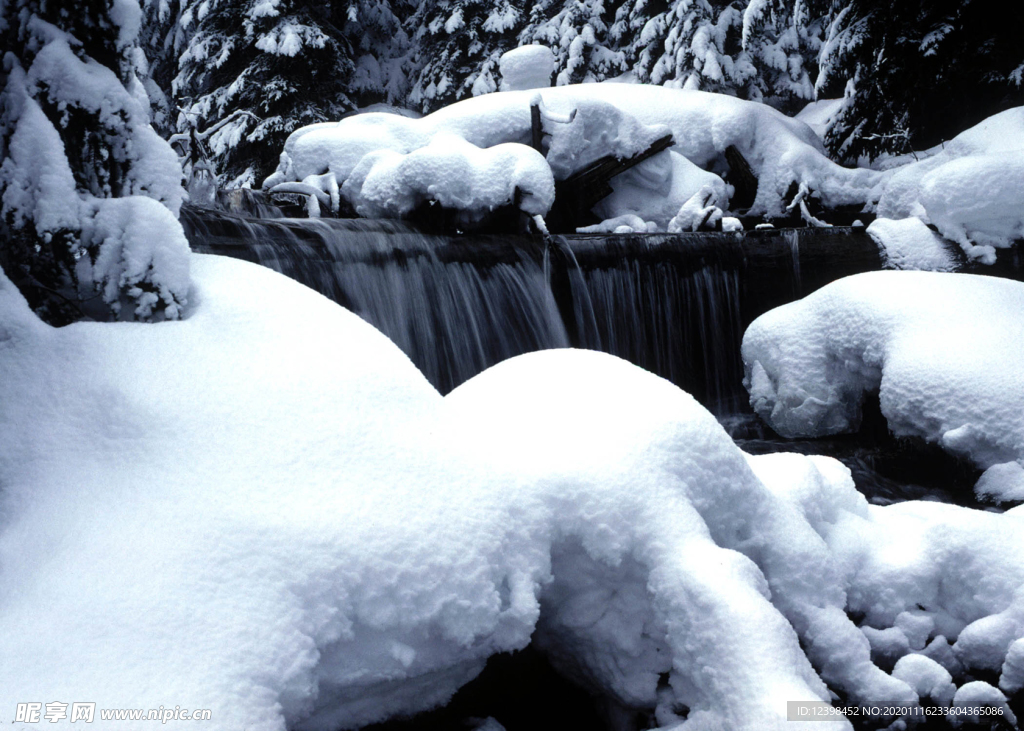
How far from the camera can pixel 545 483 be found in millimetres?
2385

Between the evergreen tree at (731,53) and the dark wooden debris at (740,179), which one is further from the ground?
the evergreen tree at (731,53)

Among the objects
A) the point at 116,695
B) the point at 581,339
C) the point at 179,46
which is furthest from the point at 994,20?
the point at 179,46

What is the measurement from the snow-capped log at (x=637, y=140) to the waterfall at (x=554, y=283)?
308 centimetres

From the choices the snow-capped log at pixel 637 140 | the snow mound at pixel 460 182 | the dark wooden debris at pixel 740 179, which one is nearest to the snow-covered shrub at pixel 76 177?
the snow mound at pixel 460 182

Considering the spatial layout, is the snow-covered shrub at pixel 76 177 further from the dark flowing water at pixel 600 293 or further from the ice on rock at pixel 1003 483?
the ice on rock at pixel 1003 483

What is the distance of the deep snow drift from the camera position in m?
1.71

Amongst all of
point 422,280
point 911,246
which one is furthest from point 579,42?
point 422,280

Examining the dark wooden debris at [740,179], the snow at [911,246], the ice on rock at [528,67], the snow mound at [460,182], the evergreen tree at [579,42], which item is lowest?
the snow at [911,246]

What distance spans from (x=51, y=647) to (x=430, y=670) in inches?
35.1

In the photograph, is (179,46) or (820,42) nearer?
(820,42)

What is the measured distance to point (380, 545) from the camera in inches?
77.2

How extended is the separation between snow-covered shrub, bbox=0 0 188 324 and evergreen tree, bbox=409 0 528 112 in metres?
17.6

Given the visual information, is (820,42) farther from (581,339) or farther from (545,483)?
(545,483)

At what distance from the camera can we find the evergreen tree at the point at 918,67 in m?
10.1
